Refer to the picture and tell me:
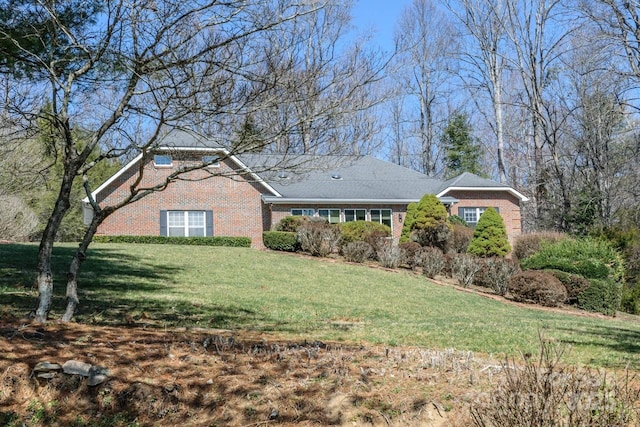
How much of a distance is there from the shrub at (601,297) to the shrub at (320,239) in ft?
30.4

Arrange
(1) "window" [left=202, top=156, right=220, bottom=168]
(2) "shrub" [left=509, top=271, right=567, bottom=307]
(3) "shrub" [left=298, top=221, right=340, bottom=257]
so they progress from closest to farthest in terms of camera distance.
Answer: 1. (1) "window" [left=202, top=156, right=220, bottom=168]
2. (2) "shrub" [left=509, top=271, right=567, bottom=307]
3. (3) "shrub" [left=298, top=221, right=340, bottom=257]

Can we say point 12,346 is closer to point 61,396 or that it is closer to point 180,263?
point 61,396

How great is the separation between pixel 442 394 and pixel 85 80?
20.7 feet

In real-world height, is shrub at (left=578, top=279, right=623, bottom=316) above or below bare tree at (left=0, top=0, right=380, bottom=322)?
below

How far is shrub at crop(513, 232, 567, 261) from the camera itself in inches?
885

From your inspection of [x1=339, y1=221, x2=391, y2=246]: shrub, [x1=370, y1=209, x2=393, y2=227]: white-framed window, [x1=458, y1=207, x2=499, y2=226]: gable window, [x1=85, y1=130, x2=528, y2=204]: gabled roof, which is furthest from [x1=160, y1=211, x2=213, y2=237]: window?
[x1=458, y1=207, x2=499, y2=226]: gable window

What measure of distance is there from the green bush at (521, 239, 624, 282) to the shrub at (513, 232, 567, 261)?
4.24m

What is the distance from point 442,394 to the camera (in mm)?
3979

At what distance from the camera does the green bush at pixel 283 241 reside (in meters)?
23.3

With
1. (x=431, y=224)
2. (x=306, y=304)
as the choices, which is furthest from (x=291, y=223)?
(x=306, y=304)

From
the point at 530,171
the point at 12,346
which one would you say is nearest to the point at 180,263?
the point at 12,346

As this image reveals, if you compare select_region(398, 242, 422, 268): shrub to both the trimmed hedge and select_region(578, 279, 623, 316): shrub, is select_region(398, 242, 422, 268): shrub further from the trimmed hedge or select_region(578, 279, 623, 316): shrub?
the trimmed hedge

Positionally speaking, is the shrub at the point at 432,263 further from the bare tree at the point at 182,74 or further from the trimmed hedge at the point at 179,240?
the bare tree at the point at 182,74

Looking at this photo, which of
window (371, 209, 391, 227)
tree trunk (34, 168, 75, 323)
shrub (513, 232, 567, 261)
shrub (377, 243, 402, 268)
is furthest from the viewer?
window (371, 209, 391, 227)
